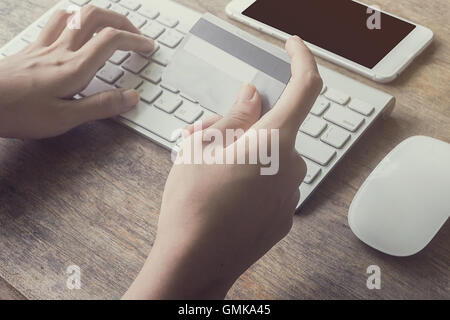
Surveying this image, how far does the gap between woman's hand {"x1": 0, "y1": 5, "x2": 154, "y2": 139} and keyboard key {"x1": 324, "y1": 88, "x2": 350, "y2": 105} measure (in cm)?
24

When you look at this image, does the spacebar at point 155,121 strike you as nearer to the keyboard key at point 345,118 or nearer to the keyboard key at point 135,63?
the keyboard key at point 135,63

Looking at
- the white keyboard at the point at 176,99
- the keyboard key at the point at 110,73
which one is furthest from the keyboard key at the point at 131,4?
the keyboard key at the point at 110,73

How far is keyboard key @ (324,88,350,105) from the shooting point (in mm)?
667

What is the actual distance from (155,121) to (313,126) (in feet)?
0.63

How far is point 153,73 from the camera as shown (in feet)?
2.37

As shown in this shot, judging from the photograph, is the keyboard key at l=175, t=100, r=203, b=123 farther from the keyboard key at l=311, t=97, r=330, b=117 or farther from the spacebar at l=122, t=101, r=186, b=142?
the keyboard key at l=311, t=97, r=330, b=117

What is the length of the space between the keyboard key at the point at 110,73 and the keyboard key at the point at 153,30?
7cm

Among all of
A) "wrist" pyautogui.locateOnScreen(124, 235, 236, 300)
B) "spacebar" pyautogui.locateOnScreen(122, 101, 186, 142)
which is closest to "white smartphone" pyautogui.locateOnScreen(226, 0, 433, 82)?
"spacebar" pyautogui.locateOnScreen(122, 101, 186, 142)

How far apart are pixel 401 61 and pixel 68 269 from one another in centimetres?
48

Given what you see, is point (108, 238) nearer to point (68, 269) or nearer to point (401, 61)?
point (68, 269)

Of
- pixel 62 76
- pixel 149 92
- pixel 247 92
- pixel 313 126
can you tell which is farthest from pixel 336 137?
pixel 62 76

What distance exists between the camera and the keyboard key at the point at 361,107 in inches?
25.9
